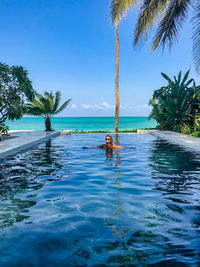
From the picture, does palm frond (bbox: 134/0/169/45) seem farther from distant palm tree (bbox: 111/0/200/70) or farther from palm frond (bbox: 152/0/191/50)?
palm frond (bbox: 152/0/191/50)

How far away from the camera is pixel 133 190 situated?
16.1 feet

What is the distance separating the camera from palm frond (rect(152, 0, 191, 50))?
1072 centimetres

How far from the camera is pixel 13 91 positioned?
14141 mm

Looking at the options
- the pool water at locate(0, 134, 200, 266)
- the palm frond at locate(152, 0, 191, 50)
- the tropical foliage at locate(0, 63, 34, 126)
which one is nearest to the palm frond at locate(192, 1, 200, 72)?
the palm frond at locate(152, 0, 191, 50)

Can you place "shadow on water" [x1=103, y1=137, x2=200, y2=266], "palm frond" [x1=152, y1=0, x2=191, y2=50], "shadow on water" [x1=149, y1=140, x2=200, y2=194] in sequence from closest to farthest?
1. "shadow on water" [x1=103, y1=137, x2=200, y2=266]
2. "shadow on water" [x1=149, y1=140, x2=200, y2=194]
3. "palm frond" [x1=152, y1=0, x2=191, y2=50]

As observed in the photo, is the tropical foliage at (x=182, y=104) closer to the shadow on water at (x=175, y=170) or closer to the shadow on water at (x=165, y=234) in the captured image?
the shadow on water at (x=175, y=170)

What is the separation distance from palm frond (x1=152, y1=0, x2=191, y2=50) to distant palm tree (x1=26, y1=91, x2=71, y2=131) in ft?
36.2

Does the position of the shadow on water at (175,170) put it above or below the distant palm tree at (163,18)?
below

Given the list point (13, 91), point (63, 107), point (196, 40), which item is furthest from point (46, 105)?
point (196, 40)

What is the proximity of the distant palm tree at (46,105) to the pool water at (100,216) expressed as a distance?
556 inches

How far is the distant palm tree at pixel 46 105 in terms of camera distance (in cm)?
2050

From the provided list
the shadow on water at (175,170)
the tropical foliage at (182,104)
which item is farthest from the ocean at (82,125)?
the shadow on water at (175,170)

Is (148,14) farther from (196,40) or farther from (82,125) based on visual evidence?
(82,125)

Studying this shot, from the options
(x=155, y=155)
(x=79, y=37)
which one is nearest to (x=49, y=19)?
(x=79, y=37)
